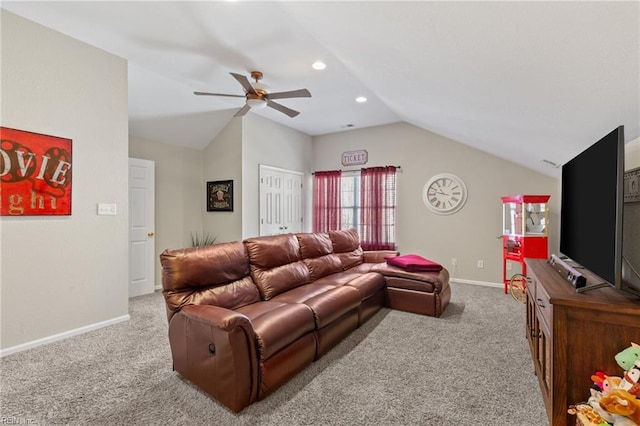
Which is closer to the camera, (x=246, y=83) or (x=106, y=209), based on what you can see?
(x=246, y=83)

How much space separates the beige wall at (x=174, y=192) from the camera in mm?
4613

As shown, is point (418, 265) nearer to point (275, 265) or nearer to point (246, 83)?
point (275, 265)

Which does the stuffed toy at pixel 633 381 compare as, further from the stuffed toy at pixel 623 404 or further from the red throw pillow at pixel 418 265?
the red throw pillow at pixel 418 265

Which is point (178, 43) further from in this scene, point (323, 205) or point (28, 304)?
point (323, 205)

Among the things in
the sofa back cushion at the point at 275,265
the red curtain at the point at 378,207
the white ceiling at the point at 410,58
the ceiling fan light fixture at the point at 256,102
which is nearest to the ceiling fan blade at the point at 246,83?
the ceiling fan light fixture at the point at 256,102

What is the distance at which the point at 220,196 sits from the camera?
16.4 ft

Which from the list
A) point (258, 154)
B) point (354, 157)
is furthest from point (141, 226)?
point (354, 157)

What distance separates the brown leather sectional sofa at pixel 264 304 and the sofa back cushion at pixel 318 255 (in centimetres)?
1

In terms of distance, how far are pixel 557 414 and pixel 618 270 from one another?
77 cm

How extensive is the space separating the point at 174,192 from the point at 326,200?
113 inches

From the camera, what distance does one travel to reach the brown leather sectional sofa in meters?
1.78

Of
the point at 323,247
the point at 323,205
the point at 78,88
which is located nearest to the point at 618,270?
the point at 323,247

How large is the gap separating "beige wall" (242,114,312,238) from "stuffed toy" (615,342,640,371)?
14.3 ft

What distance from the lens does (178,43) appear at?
114 inches
